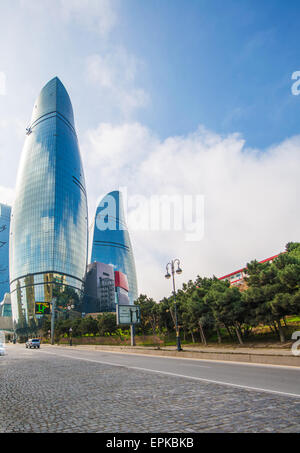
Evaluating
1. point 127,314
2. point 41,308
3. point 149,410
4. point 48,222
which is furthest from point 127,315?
point 48,222

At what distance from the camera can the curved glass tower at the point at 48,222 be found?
124688 millimetres

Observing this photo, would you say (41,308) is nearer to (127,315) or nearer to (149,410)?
(127,315)

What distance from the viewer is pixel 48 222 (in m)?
127

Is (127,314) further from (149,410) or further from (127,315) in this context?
(149,410)

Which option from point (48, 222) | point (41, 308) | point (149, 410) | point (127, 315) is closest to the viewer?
point (149, 410)

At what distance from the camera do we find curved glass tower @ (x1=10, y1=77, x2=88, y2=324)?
409 feet

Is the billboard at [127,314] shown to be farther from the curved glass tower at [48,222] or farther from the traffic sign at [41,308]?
the curved glass tower at [48,222]

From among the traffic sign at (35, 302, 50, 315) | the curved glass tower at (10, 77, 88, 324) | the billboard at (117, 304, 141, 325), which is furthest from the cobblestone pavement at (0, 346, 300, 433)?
the curved glass tower at (10, 77, 88, 324)

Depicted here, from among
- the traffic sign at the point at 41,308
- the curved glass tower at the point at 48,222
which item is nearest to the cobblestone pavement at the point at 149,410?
the traffic sign at the point at 41,308

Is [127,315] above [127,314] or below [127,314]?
below

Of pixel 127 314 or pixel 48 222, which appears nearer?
pixel 127 314

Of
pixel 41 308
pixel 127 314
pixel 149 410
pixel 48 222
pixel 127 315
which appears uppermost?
pixel 48 222

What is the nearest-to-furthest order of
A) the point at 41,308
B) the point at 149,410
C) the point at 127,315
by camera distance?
1. the point at 149,410
2. the point at 127,315
3. the point at 41,308
